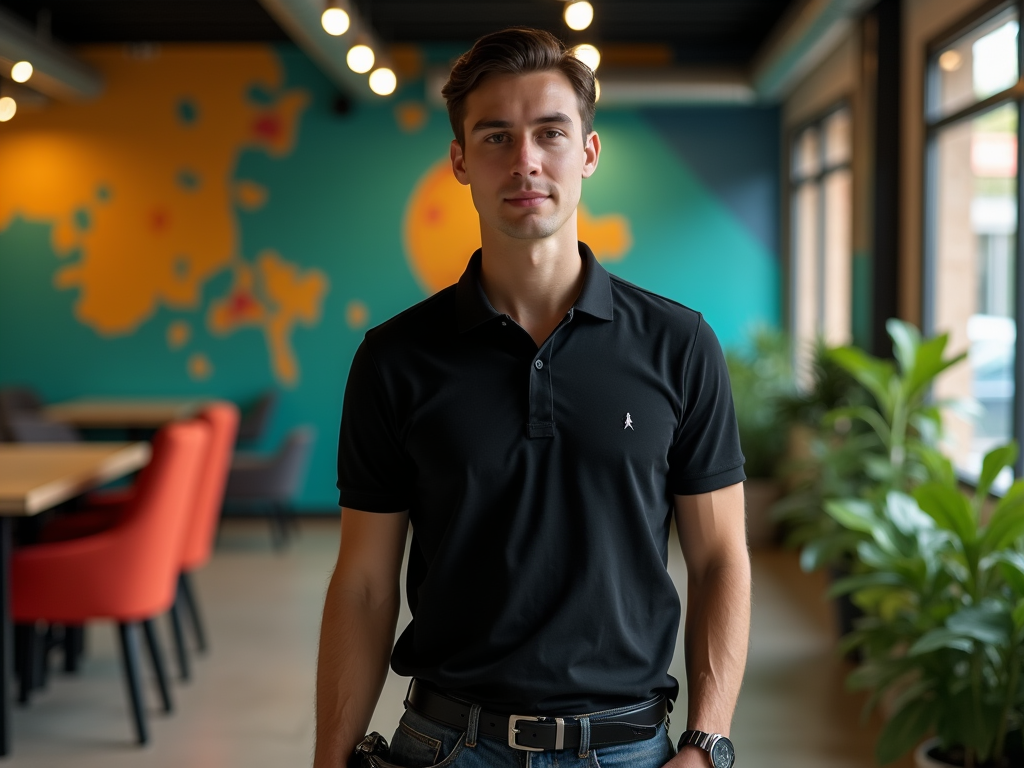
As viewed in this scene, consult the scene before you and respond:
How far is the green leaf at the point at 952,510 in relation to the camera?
3018mm

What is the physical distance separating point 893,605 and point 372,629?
2582mm

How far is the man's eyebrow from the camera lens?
1.51 m

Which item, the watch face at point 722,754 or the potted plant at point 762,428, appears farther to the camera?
the potted plant at point 762,428

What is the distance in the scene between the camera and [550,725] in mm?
1438

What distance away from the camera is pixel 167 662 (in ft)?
16.2

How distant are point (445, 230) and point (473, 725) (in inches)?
286

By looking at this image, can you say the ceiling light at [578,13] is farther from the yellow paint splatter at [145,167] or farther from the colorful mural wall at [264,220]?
the yellow paint splatter at [145,167]

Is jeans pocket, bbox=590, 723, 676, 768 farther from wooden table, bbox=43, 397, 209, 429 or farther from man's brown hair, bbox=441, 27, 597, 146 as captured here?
wooden table, bbox=43, 397, 209, 429

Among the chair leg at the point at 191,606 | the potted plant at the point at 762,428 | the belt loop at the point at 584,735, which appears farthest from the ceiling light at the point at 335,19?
the belt loop at the point at 584,735

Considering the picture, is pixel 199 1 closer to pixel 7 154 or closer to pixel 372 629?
pixel 7 154

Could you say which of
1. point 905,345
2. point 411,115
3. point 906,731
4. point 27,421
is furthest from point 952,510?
point 411,115

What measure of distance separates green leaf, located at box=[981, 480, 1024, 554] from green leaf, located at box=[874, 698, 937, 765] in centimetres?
51

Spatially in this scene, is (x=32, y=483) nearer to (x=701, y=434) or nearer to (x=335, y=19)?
(x=335, y=19)

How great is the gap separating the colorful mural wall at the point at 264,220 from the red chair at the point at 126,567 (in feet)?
14.7
